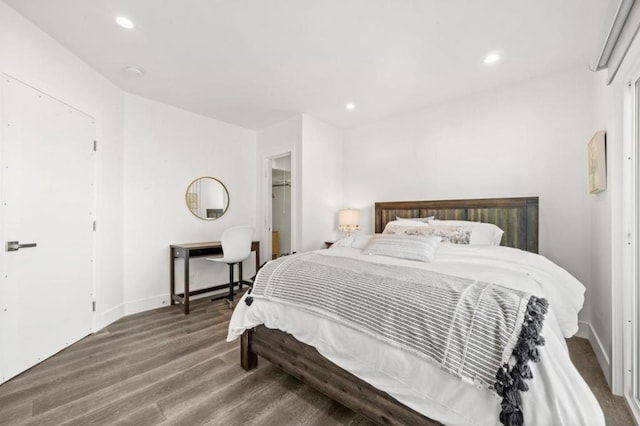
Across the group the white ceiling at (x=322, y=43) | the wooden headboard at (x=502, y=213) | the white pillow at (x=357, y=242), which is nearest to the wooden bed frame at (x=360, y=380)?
the wooden headboard at (x=502, y=213)

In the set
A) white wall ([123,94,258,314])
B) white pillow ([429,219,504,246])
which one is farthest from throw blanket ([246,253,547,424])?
white wall ([123,94,258,314])

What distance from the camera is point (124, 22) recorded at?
1.98 meters

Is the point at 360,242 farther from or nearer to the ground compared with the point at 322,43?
nearer to the ground

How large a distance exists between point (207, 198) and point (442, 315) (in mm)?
3609

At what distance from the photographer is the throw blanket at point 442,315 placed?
37.4 inches

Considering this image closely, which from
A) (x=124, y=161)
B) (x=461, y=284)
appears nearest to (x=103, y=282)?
(x=124, y=161)

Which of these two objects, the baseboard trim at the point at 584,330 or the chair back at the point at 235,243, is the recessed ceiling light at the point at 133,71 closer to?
the chair back at the point at 235,243

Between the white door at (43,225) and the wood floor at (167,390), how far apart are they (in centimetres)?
22

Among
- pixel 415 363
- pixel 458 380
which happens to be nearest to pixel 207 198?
pixel 415 363

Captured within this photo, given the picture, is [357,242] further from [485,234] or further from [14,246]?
[14,246]

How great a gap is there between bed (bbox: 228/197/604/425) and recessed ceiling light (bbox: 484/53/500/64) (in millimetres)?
1744

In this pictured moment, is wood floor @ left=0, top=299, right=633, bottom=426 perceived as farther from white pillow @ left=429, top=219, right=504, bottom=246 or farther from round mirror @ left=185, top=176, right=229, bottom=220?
round mirror @ left=185, top=176, right=229, bottom=220

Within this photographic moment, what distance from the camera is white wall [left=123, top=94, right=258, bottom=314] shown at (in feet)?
10.5

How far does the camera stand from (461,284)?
1.31 metres
